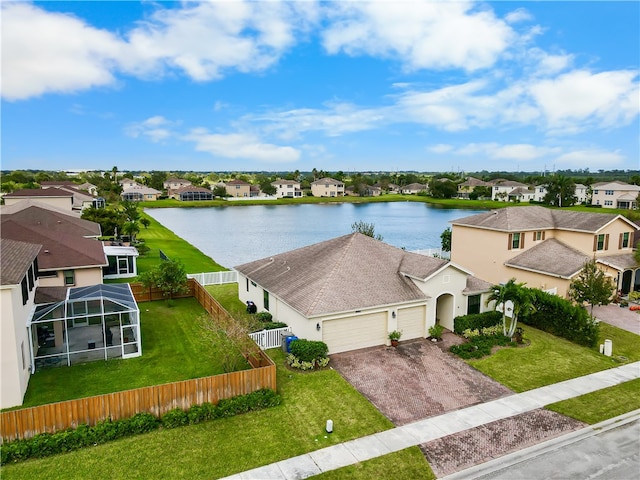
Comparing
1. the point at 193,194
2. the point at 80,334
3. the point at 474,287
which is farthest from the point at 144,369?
the point at 193,194

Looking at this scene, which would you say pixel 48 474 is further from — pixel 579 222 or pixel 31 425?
pixel 579 222

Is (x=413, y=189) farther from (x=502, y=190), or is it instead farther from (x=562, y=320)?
(x=562, y=320)

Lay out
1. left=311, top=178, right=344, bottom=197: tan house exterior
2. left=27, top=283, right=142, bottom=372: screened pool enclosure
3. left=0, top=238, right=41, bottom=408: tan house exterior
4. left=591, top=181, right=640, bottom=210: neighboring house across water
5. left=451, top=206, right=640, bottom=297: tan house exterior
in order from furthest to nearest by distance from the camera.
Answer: left=311, top=178, right=344, bottom=197: tan house exterior < left=591, top=181, right=640, bottom=210: neighboring house across water < left=451, top=206, right=640, bottom=297: tan house exterior < left=27, top=283, right=142, bottom=372: screened pool enclosure < left=0, top=238, right=41, bottom=408: tan house exterior

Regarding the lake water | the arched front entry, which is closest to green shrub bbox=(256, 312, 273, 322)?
the arched front entry

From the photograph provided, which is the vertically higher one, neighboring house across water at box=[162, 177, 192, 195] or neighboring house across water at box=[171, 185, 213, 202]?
neighboring house across water at box=[162, 177, 192, 195]

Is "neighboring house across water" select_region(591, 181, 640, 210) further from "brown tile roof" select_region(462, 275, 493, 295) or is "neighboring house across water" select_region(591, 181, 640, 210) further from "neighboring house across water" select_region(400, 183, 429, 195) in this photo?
"brown tile roof" select_region(462, 275, 493, 295)

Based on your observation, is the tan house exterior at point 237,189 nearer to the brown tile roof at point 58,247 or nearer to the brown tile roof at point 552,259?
the brown tile roof at point 58,247
